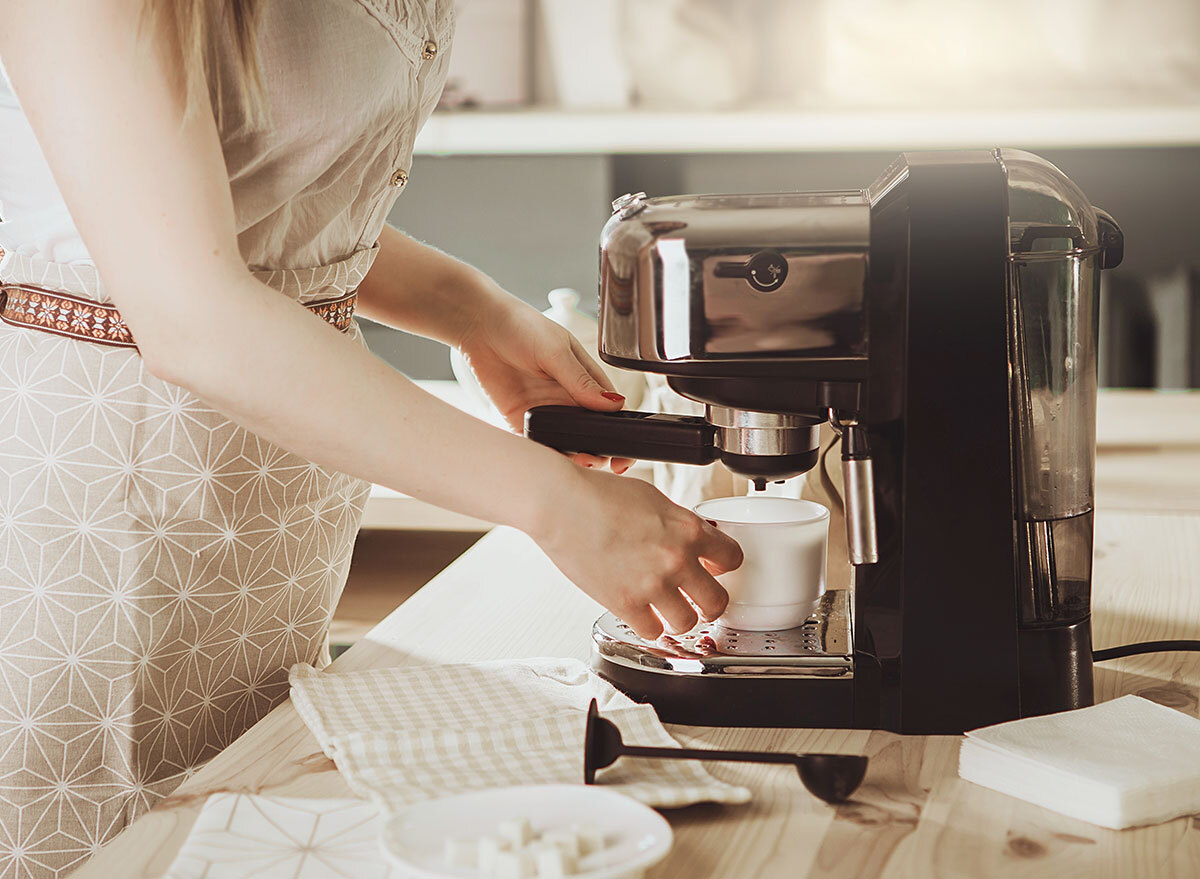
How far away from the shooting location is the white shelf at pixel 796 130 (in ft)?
6.82

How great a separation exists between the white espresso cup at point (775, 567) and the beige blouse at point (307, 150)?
0.36m

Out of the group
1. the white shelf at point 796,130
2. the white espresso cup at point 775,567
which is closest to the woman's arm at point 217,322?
the white espresso cup at point 775,567

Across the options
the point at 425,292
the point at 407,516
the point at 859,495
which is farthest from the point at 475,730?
the point at 407,516

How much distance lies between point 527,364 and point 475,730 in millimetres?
375

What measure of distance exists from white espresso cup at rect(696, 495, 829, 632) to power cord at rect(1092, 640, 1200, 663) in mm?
228

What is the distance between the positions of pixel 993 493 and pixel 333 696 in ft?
1.44

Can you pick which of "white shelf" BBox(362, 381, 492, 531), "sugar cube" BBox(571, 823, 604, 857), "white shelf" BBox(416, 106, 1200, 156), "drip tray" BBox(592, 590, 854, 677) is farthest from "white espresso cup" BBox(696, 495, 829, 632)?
"white shelf" BBox(416, 106, 1200, 156)


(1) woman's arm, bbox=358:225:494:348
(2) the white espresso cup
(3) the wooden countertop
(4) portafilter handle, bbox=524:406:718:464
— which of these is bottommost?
(3) the wooden countertop

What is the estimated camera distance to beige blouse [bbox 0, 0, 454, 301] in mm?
820

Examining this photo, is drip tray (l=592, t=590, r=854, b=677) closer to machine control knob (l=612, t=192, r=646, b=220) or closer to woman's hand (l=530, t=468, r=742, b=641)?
woman's hand (l=530, t=468, r=742, b=641)

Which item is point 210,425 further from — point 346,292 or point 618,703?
point 618,703

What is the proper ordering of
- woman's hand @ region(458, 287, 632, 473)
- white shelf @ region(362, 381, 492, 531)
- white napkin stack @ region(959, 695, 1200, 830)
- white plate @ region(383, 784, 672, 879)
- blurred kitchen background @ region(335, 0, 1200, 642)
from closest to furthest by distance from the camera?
white plate @ region(383, 784, 672, 879)
white napkin stack @ region(959, 695, 1200, 830)
woman's hand @ region(458, 287, 632, 473)
white shelf @ region(362, 381, 492, 531)
blurred kitchen background @ region(335, 0, 1200, 642)

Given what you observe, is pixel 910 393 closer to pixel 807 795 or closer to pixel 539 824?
pixel 807 795

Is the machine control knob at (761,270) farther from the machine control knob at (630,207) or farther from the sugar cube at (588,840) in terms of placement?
the sugar cube at (588,840)
